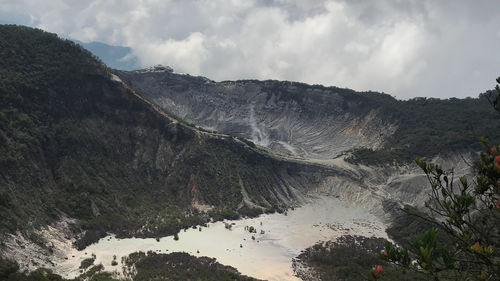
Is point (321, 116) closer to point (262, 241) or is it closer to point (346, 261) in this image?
point (262, 241)

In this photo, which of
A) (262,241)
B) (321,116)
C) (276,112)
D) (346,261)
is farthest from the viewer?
(276,112)

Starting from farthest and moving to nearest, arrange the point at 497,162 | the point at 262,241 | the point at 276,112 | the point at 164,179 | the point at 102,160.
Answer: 1. the point at 276,112
2. the point at 164,179
3. the point at 102,160
4. the point at 262,241
5. the point at 497,162

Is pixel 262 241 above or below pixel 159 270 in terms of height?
above

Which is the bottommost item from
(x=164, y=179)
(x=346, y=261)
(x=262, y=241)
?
(x=346, y=261)

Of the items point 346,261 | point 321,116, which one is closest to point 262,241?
point 346,261

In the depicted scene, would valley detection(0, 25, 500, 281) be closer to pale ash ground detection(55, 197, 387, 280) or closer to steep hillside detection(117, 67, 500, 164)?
pale ash ground detection(55, 197, 387, 280)

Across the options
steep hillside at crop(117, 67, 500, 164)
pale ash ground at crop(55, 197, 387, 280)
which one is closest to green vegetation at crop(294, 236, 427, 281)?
pale ash ground at crop(55, 197, 387, 280)

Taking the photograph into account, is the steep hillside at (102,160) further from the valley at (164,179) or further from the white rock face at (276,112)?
the white rock face at (276,112)

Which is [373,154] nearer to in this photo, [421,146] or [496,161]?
[421,146]
